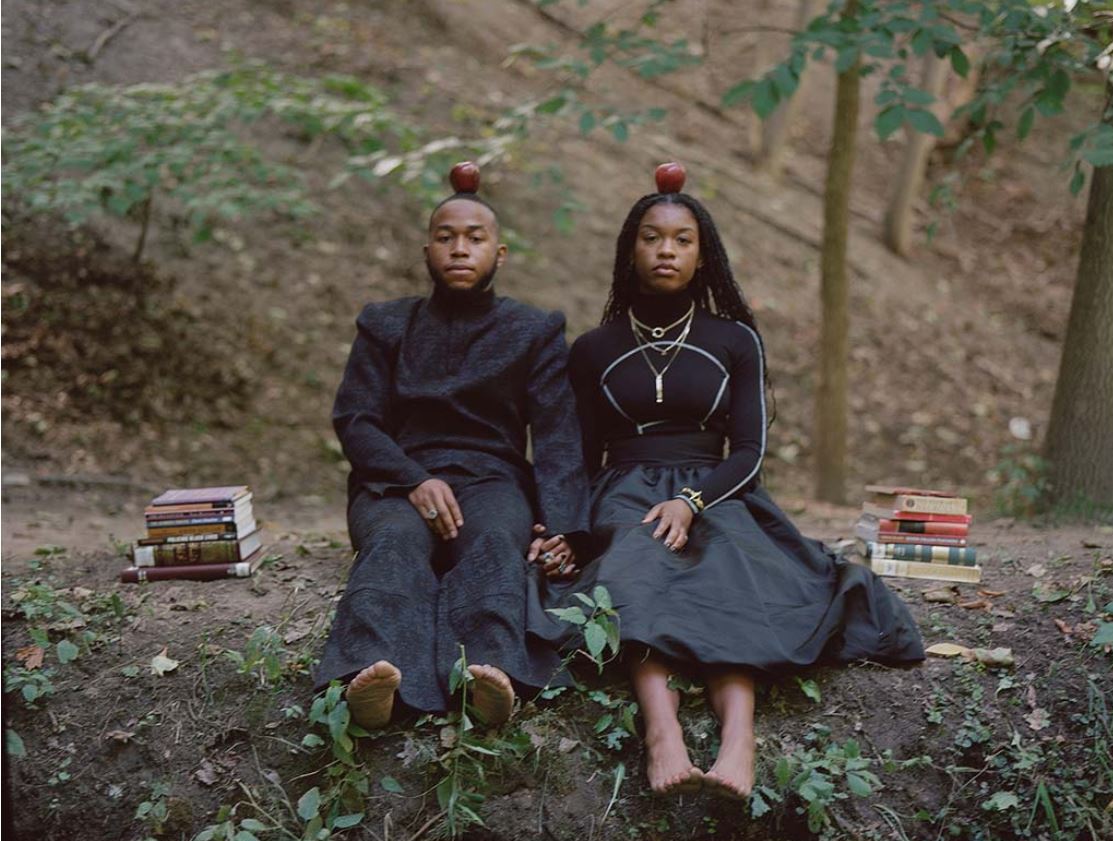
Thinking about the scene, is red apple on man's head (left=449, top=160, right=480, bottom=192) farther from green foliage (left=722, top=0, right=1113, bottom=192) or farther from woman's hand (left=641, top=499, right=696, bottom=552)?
woman's hand (left=641, top=499, right=696, bottom=552)

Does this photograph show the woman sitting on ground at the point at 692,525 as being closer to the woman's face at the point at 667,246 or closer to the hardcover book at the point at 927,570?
the woman's face at the point at 667,246

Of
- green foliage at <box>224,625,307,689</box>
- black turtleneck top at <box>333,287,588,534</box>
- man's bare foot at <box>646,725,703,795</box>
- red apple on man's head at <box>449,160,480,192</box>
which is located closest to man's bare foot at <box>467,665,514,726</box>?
man's bare foot at <box>646,725,703,795</box>

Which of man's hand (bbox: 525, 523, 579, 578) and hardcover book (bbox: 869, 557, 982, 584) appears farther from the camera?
hardcover book (bbox: 869, 557, 982, 584)

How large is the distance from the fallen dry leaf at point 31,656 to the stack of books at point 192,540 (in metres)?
0.55

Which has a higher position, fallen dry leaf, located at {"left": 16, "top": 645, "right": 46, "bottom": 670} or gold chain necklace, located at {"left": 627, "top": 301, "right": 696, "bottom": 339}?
gold chain necklace, located at {"left": 627, "top": 301, "right": 696, "bottom": 339}

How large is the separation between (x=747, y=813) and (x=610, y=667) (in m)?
0.62

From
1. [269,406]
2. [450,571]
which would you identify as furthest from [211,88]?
[450,571]

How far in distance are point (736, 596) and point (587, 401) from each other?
44.6 inches

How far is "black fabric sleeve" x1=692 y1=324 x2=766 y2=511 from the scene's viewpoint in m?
3.71

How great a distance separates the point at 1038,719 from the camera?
10.7 ft

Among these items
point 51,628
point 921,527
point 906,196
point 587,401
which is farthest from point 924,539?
point 906,196

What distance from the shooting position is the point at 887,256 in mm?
11070

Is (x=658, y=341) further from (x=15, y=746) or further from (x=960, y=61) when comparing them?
(x=15, y=746)

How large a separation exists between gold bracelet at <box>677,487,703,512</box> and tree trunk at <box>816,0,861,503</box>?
3433mm
